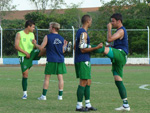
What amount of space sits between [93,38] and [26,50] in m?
24.7

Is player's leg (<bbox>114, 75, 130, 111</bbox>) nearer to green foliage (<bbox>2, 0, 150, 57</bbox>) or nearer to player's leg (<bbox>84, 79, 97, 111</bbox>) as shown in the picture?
player's leg (<bbox>84, 79, 97, 111</bbox>)

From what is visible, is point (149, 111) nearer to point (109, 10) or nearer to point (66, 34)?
point (66, 34)

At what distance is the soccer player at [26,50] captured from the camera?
1072 centimetres

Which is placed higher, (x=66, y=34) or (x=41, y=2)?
(x=41, y=2)

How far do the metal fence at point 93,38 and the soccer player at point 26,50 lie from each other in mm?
21425

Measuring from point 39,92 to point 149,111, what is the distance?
4.46 meters

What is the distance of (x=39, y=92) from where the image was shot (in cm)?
1204

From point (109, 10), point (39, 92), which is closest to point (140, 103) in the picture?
point (39, 92)

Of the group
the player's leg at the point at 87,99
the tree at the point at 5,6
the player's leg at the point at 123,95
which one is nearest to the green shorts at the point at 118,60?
the player's leg at the point at 123,95

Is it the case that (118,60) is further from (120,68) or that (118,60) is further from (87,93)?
(87,93)

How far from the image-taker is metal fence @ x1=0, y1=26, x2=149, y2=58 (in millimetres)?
33075

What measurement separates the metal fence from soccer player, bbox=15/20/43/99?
21.4m

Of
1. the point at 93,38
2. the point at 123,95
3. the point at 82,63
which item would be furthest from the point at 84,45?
the point at 93,38

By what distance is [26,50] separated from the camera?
1084 cm
